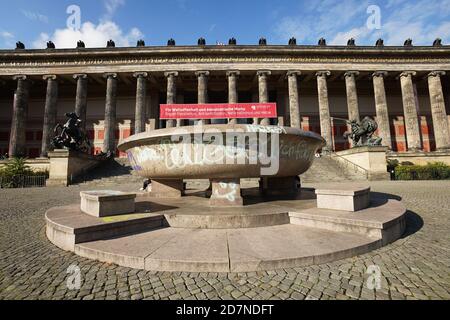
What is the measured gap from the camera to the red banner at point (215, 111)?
16.4 meters

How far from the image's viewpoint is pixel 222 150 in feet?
14.0

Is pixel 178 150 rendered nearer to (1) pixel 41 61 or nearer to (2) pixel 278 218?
(2) pixel 278 218

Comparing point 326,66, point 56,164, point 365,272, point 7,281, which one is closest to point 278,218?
point 365,272

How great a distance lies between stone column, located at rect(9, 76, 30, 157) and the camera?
84.7 ft

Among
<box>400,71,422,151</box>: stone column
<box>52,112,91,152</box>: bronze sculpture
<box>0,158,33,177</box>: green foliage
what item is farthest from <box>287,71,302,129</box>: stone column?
<box>0,158,33,177</box>: green foliage

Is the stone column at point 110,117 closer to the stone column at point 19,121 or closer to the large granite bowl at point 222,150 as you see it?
the stone column at point 19,121

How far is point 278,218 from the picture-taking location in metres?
4.19

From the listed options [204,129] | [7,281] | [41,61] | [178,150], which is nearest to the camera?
[7,281]

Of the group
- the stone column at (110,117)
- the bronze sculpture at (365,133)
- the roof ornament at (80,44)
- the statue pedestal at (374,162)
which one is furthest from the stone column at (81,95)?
the statue pedestal at (374,162)

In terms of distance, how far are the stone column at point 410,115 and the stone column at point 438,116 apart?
79.1 inches

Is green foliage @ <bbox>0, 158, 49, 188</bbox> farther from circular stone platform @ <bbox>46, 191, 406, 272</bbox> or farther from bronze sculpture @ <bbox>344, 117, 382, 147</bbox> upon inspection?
bronze sculpture @ <bbox>344, 117, 382, 147</bbox>

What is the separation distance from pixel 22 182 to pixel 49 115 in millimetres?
13860
